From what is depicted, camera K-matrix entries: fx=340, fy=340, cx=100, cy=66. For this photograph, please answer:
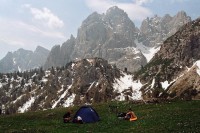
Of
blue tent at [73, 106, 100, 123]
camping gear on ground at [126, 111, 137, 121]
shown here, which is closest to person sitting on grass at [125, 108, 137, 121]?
camping gear on ground at [126, 111, 137, 121]

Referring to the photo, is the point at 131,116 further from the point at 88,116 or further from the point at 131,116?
the point at 88,116

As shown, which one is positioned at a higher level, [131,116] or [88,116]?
[88,116]

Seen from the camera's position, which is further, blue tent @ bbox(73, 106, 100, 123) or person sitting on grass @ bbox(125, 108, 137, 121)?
blue tent @ bbox(73, 106, 100, 123)

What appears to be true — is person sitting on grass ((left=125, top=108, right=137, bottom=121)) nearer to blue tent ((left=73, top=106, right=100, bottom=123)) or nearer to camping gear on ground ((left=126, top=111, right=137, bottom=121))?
camping gear on ground ((left=126, top=111, right=137, bottom=121))

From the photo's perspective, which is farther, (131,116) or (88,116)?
(88,116)

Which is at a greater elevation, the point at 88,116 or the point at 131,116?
the point at 88,116

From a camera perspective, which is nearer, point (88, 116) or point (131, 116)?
point (131, 116)

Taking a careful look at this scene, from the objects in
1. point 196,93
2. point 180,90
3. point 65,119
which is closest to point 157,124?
point 65,119

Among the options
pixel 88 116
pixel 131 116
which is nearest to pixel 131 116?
pixel 131 116

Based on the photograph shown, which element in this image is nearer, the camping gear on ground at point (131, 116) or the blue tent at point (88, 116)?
the camping gear on ground at point (131, 116)

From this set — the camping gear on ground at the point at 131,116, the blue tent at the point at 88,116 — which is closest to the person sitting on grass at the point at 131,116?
the camping gear on ground at the point at 131,116

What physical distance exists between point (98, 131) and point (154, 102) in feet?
116

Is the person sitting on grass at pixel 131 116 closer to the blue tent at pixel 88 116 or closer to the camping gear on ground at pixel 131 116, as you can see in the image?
the camping gear on ground at pixel 131 116

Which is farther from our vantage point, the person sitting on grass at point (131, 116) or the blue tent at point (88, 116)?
the blue tent at point (88, 116)
